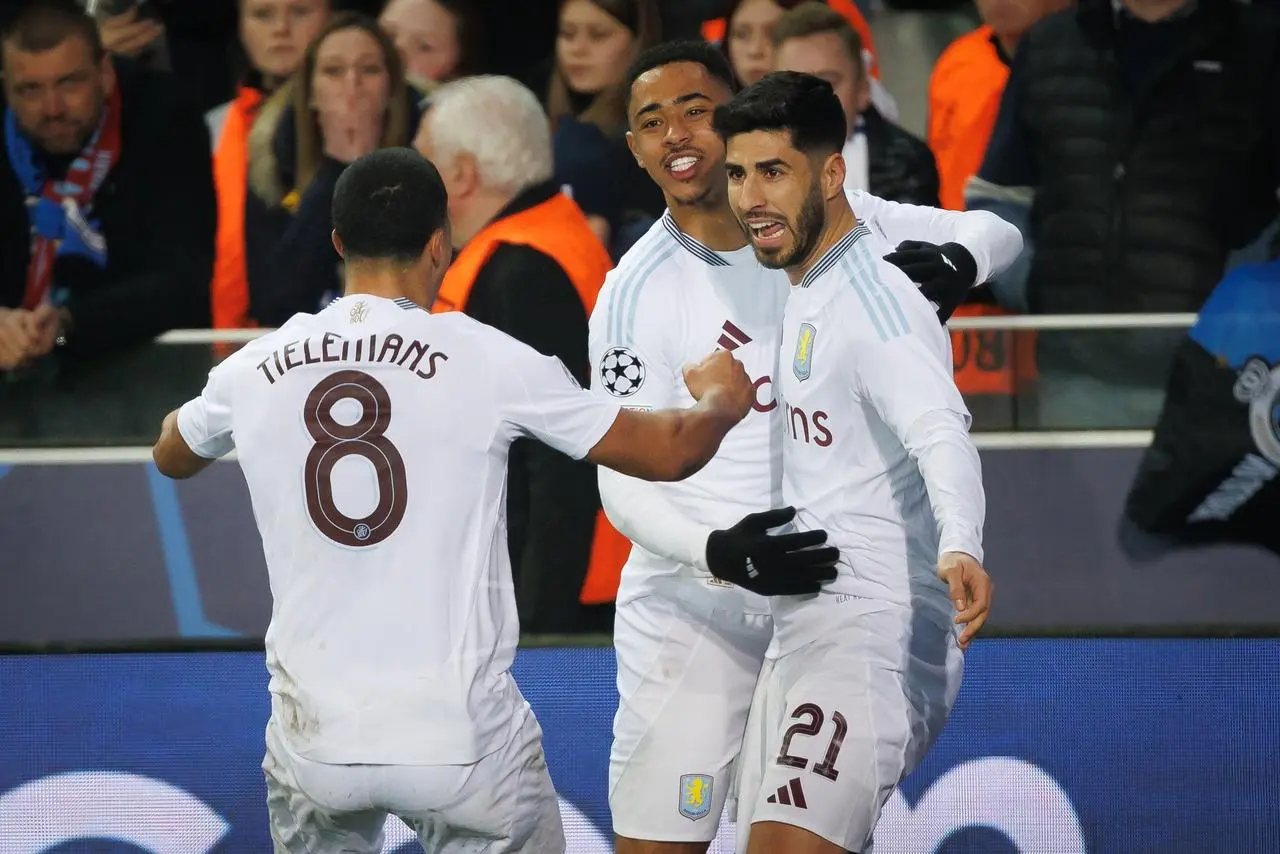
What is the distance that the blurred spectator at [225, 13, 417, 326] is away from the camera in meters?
4.85

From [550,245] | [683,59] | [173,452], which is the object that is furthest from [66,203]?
[683,59]

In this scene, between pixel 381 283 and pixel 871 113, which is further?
pixel 871 113

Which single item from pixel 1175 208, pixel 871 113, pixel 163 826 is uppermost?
pixel 871 113

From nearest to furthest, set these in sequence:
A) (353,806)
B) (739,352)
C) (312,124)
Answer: (353,806), (739,352), (312,124)

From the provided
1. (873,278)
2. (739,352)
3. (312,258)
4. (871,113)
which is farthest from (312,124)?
(873,278)

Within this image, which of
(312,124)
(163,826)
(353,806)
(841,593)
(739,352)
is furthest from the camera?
(312,124)

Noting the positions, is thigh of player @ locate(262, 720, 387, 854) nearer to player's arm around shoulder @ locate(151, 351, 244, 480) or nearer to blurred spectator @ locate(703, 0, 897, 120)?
player's arm around shoulder @ locate(151, 351, 244, 480)

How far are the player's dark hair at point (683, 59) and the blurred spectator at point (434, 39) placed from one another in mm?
1185

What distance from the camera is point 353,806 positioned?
114 inches

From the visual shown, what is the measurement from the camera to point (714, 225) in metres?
3.67

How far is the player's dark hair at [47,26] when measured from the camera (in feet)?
16.3

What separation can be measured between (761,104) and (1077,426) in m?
1.84

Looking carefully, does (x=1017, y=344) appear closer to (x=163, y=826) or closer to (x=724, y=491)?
(x=724, y=491)

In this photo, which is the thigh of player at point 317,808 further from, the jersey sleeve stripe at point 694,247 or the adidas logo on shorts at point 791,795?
the jersey sleeve stripe at point 694,247
